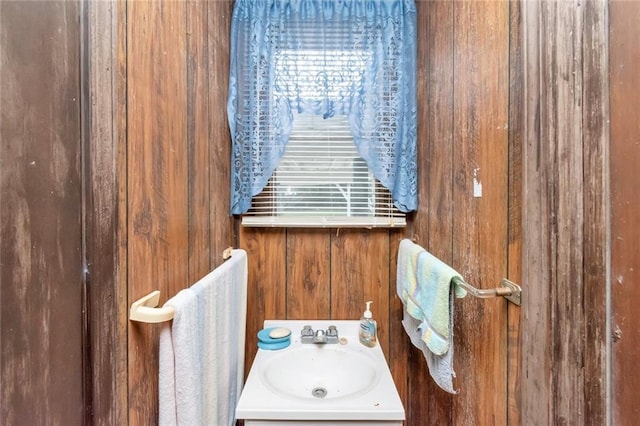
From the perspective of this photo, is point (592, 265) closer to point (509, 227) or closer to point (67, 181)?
point (509, 227)

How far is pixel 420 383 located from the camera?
114cm

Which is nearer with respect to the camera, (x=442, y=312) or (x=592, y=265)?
(x=592, y=265)

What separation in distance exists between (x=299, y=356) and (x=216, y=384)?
386 mm

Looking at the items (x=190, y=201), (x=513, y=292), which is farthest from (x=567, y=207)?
(x=190, y=201)

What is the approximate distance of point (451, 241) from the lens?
0.92 meters

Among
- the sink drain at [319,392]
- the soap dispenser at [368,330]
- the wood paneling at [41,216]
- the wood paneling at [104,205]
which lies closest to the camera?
the wood paneling at [41,216]

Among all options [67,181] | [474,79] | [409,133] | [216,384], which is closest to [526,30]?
[474,79]

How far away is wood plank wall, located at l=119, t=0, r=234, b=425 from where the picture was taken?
1.94ft

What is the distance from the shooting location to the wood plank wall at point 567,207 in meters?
0.46

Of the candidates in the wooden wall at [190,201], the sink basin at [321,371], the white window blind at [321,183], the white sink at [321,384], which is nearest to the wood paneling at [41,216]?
the wooden wall at [190,201]

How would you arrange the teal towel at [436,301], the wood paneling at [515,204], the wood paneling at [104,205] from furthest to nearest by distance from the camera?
the teal towel at [436,301] < the wood paneling at [515,204] < the wood paneling at [104,205]

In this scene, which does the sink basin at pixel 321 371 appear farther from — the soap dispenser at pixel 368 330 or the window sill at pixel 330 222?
the window sill at pixel 330 222

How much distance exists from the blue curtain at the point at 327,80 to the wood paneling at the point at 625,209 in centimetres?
75

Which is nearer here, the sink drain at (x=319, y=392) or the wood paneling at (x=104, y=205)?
the wood paneling at (x=104, y=205)
